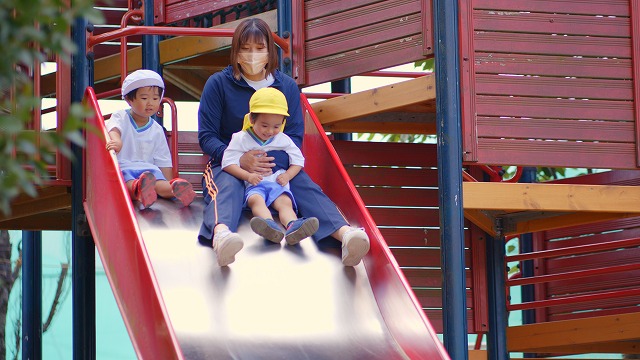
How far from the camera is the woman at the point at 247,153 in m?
6.05

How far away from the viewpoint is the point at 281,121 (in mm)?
6492

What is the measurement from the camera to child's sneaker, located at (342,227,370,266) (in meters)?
5.96

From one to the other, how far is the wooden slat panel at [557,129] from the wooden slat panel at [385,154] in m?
1.96

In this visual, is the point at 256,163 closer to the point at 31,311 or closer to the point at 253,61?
the point at 253,61

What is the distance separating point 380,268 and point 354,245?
0.62 feet

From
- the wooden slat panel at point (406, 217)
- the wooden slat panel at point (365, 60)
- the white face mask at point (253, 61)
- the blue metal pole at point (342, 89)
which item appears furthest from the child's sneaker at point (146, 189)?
the blue metal pole at point (342, 89)

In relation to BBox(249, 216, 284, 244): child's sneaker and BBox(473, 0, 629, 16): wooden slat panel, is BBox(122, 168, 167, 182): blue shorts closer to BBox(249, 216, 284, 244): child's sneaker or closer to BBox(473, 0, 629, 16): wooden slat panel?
BBox(249, 216, 284, 244): child's sneaker

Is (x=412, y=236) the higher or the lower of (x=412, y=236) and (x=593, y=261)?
the higher

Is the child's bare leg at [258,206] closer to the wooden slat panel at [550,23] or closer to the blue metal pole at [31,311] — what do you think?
the wooden slat panel at [550,23]

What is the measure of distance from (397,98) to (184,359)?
2.78 meters

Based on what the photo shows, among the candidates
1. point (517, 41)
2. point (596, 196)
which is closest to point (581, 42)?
point (517, 41)

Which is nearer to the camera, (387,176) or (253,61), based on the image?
(253,61)

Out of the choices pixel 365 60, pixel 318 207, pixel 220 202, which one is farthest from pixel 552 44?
pixel 220 202

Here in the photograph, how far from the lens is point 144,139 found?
668 cm
